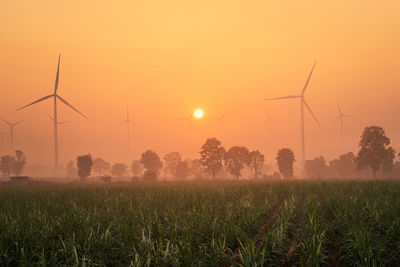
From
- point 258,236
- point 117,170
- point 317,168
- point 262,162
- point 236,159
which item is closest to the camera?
point 258,236

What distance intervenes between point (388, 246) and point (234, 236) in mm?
5219

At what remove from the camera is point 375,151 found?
8069cm

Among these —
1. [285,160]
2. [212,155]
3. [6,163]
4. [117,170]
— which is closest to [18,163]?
[6,163]

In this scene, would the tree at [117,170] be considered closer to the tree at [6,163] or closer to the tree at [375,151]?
the tree at [6,163]

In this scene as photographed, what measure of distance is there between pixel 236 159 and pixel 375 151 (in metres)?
44.2

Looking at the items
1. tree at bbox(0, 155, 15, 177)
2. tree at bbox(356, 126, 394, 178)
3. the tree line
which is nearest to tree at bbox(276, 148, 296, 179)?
the tree line

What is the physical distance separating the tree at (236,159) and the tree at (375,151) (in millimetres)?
37292

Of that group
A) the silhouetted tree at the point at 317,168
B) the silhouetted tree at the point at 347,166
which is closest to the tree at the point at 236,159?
the silhouetted tree at the point at 347,166

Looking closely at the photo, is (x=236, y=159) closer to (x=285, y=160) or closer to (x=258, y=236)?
(x=285, y=160)

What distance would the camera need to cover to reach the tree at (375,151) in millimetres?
80438

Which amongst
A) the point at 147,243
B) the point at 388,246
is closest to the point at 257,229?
the point at 388,246

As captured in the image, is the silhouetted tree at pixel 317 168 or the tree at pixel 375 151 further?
the silhouetted tree at pixel 317 168

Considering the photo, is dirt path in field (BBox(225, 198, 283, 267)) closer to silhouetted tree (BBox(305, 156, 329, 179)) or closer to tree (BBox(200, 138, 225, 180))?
tree (BBox(200, 138, 225, 180))

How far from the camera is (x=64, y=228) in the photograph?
10992 mm
